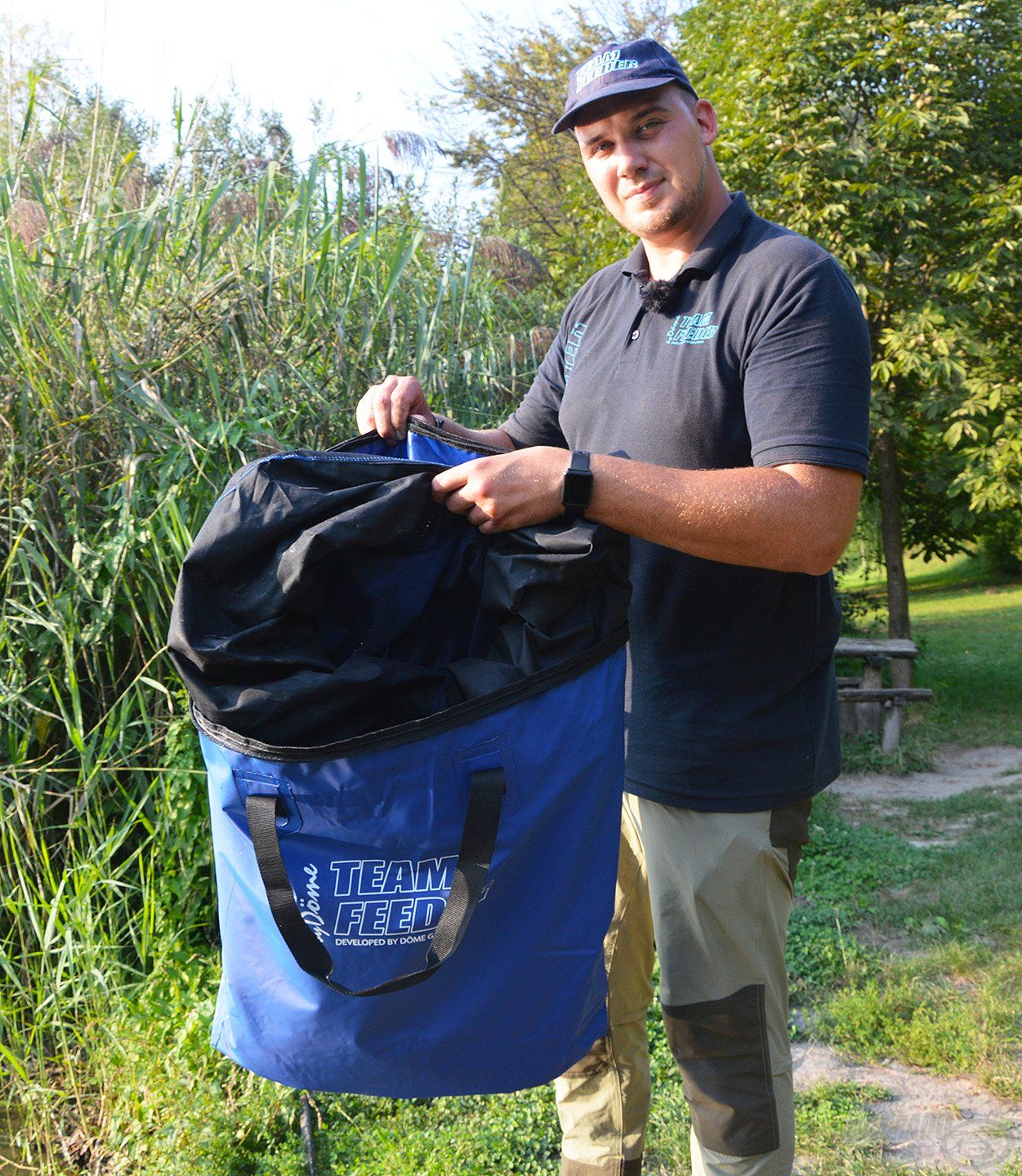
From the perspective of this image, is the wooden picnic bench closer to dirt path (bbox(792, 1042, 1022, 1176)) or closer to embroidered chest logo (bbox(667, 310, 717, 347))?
dirt path (bbox(792, 1042, 1022, 1176))

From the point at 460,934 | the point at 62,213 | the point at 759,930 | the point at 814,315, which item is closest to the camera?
the point at 460,934

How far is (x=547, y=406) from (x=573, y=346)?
0.54ft

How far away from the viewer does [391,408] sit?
6.50ft

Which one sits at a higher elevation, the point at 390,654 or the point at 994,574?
the point at 390,654

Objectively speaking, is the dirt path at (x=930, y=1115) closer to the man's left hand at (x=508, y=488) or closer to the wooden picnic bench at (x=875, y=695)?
the man's left hand at (x=508, y=488)

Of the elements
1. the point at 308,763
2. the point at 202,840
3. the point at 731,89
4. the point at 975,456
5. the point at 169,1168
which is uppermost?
the point at 731,89

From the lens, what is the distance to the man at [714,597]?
1.77 meters

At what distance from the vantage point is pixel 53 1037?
2.92 meters

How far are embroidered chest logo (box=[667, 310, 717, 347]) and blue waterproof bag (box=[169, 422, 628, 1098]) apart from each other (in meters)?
0.43

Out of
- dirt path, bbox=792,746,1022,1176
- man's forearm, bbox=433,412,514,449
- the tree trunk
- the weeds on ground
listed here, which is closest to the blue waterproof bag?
man's forearm, bbox=433,412,514,449

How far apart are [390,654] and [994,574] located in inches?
674

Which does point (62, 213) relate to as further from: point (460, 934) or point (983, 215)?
point (983, 215)

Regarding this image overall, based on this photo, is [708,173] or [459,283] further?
[459,283]

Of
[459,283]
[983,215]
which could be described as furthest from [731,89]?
[459,283]
